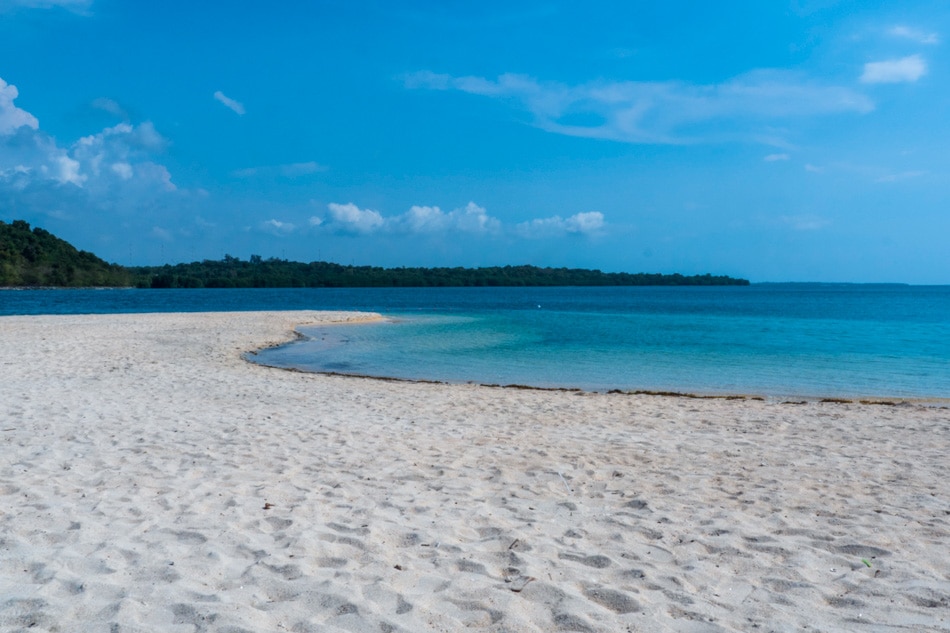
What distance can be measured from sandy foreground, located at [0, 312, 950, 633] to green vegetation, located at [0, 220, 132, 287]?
153367 millimetres

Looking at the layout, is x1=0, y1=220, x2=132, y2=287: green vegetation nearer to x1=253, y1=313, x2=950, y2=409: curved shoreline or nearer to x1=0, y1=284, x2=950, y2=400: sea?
x1=0, y1=284, x2=950, y2=400: sea

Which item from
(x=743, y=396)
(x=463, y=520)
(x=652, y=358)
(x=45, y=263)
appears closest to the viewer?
(x=463, y=520)

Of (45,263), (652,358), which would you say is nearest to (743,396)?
(652,358)

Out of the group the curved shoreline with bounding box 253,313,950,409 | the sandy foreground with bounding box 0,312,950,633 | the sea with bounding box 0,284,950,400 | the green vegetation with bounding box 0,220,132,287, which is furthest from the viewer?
the green vegetation with bounding box 0,220,132,287

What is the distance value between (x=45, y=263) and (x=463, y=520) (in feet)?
564

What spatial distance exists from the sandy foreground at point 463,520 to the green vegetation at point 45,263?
15337cm

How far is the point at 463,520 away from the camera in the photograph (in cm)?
577

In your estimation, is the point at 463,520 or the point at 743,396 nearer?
the point at 463,520

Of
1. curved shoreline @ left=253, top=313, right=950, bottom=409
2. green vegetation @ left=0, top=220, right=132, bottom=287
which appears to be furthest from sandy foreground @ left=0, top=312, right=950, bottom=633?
green vegetation @ left=0, top=220, right=132, bottom=287

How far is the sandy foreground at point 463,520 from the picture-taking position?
4.09 meters

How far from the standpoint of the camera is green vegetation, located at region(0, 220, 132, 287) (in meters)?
140

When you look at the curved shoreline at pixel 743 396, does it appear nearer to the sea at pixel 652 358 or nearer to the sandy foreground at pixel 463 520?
the sea at pixel 652 358

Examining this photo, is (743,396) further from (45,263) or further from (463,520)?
(45,263)

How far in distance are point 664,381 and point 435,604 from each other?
15.4m
